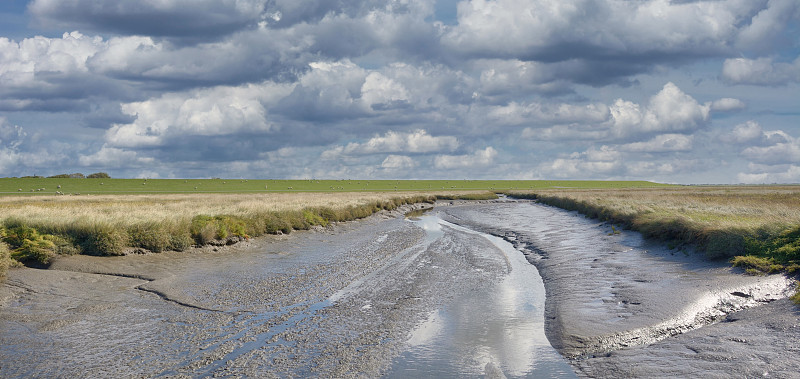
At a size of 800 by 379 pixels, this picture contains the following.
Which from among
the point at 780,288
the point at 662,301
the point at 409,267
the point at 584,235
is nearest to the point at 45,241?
the point at 409,267

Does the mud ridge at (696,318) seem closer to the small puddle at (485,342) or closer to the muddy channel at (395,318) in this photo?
the muddy channel at (395,318)

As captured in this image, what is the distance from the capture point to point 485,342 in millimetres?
10922

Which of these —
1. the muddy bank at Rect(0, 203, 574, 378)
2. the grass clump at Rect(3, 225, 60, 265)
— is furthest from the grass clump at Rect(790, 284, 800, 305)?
the grass clump at Rect(3, 225, 60, 265)

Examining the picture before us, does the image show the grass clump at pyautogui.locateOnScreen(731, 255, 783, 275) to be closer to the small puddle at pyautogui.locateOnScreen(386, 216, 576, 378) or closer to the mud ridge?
the mud ridge

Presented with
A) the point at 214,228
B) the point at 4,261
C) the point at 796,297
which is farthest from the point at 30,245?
the point at 796,297

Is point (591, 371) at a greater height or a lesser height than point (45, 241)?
lesser

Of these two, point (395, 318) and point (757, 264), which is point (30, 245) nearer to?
point (395, 318)

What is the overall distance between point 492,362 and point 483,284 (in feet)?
26.1

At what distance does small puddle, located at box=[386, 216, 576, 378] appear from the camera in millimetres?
9242

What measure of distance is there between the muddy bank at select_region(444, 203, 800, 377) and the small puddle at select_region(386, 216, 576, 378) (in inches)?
16.9

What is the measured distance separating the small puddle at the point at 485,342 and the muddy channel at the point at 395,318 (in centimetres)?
5

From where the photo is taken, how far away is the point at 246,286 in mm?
16375

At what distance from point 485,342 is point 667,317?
13.8ft

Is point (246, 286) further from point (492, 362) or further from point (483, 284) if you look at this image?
point (492, 362)
